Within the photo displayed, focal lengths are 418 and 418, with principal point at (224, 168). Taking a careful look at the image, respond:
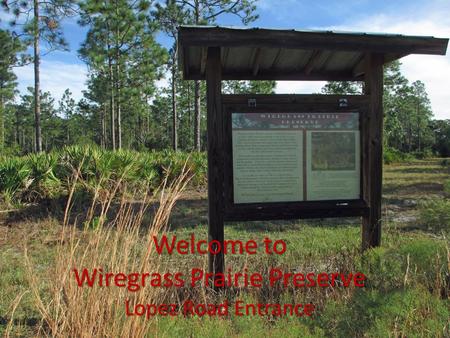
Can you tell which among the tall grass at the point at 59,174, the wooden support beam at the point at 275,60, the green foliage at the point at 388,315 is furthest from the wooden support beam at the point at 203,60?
the tall grass at the point at 59,174

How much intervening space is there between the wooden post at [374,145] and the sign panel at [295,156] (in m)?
0.11

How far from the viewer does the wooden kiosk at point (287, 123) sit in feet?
12.5

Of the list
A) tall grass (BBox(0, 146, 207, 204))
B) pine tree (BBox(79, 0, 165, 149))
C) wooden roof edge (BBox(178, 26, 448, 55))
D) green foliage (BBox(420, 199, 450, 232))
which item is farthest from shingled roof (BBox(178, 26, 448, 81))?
→ pine tree (BBox(79, 0, 165, 149))

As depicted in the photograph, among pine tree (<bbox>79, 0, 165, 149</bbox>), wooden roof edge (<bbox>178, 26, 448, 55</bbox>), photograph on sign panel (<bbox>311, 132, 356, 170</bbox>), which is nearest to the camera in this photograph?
wooden roof edge (<bbox>178, 26, 448, 55</bbox>)

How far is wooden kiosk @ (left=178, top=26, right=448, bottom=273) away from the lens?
382 centimetres

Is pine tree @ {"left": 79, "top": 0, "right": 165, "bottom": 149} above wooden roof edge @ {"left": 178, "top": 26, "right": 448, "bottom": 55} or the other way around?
above

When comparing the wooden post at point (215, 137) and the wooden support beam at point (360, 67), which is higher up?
the wooden support beam at point (360, 67)

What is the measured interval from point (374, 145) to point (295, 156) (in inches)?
33.9

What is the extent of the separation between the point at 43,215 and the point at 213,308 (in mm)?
5847

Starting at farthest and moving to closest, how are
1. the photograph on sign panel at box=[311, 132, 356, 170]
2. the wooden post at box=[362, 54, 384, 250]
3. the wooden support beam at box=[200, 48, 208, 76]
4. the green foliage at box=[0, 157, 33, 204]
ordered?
1. the green foliage at box=[0, 157, 33, 204]
2. the wooden post at box=[362, 54, 384, 250]
3. the photograph on sign panel at box=[311, 132, 356, 170]
4. the wooden support beam at box=[200, 48, 208, 76]

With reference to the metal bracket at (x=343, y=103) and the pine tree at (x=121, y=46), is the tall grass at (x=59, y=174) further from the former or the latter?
the pine tree at (x=121, y=46)

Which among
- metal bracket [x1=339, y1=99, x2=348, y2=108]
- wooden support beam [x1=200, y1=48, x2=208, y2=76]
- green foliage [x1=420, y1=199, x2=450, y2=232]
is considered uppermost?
wooden support beam [x1=200, y1=48, x2=208, y2=76]

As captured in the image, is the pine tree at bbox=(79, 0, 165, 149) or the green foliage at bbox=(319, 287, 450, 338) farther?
the pine tree at bbox=(79, 0, 165, 149)

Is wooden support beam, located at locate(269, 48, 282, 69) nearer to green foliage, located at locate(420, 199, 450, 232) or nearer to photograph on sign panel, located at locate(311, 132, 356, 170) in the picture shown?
photograph on sign panel, located at locate(311, 132, 356, 170)
